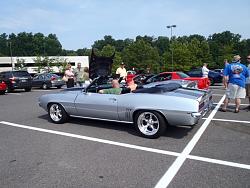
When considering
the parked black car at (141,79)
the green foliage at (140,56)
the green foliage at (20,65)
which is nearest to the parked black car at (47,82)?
the parked black car at (141,79)

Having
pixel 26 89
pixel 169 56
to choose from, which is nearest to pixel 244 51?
pixel 169 56

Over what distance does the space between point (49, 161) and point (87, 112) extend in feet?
7.08

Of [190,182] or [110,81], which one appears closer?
[190,182]

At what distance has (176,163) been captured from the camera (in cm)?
419

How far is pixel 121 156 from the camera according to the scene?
14.9ft

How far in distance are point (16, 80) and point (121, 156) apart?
15224 millimetres

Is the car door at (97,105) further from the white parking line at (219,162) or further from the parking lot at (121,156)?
the white parking line at (219,162)

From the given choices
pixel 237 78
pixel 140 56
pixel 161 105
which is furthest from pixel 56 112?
pixel 140 56

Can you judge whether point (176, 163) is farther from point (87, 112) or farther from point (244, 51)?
point (244, 51)

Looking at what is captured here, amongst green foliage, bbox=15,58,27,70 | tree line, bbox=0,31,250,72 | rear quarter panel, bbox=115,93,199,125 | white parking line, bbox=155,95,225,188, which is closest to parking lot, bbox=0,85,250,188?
white parking line, bbox=155,95,225,188

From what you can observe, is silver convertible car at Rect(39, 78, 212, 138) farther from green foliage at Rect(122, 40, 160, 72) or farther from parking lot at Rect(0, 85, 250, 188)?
green foliage at Rect(122, 40, 160, 72)

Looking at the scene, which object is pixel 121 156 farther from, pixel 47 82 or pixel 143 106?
pixel 47 82

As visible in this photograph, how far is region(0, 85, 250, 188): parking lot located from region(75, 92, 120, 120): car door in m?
0.35

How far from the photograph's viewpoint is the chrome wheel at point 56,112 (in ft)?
22.8
